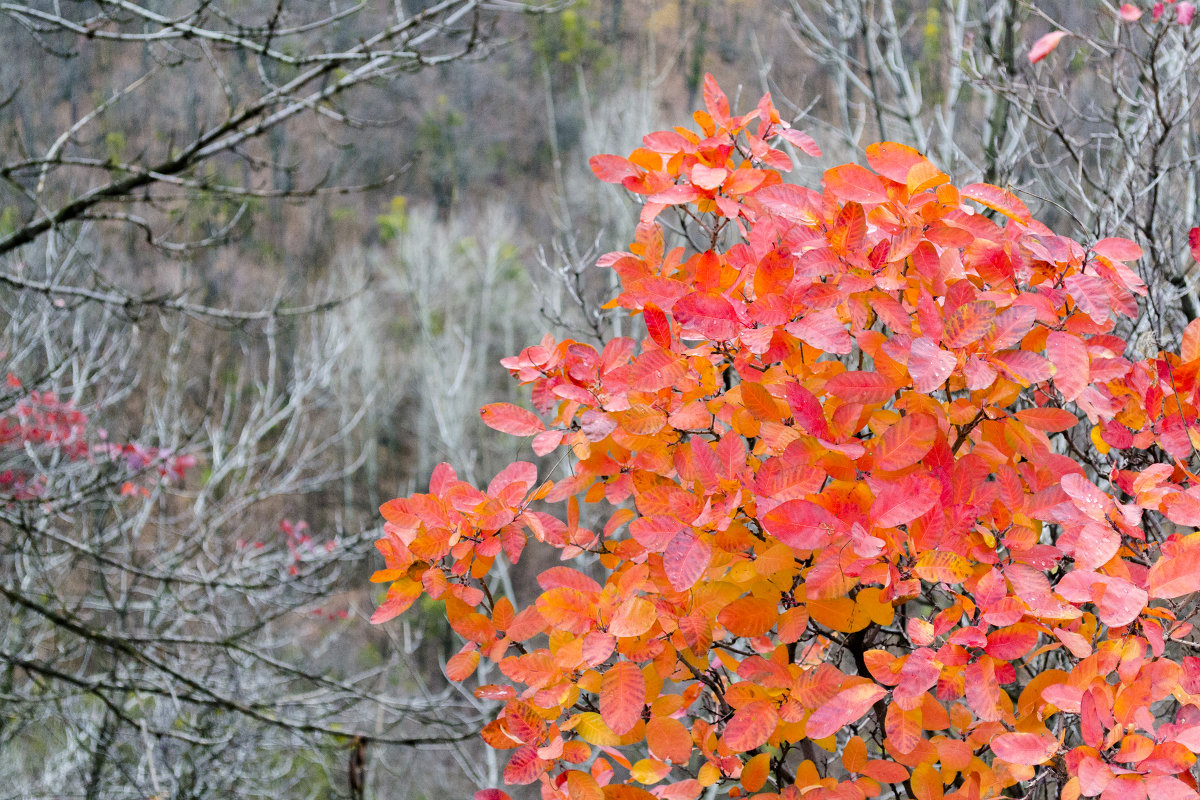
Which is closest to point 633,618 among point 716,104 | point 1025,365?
point 1025,365

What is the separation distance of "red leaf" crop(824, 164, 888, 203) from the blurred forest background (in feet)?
2.24

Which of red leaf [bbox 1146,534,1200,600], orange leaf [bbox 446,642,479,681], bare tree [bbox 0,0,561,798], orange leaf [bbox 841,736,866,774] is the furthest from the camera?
bare tree [bbox 0,0,561,798]

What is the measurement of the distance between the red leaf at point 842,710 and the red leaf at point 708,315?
397mm

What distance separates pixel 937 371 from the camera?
792 mm

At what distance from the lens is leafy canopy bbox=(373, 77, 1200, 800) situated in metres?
0.83

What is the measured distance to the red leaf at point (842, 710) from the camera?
80 centimetres

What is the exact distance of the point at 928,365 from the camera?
2.62ft

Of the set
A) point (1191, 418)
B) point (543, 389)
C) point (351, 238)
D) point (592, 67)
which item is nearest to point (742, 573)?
point (543, 389)

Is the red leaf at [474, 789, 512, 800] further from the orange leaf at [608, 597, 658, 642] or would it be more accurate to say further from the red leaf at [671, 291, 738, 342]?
the red leaf at [671, 291, 738, 342]

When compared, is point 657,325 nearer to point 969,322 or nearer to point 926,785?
point 969,322

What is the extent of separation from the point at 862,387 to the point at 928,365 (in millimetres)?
112

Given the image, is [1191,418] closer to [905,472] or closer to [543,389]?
[905,472]

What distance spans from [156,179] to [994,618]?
208 centimetres

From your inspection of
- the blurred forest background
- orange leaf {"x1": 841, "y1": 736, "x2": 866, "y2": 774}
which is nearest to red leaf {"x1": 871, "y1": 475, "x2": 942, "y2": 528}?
orange leaf {"x1": 841, "y1": 736, "x2": 866, "y2": 774}
